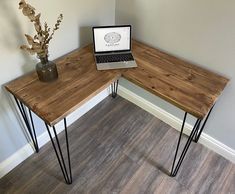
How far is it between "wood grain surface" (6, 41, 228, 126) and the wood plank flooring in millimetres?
655

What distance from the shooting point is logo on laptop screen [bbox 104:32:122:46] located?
1.52m

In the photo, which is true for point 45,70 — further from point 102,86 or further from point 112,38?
point 112,38

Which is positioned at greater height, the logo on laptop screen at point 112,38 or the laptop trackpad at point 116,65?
the logo on laptop screen at point 112,38

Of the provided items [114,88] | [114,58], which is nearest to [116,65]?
[114,58]

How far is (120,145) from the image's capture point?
1.80m

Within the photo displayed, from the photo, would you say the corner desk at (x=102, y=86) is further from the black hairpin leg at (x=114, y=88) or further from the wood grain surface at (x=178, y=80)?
the black hairpin leg at (x=114, y=88)

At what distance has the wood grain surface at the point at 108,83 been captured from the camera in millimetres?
1183

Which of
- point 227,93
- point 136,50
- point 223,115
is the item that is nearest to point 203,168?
point 223,115

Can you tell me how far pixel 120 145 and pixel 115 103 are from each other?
473mm

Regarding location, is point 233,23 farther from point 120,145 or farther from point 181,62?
point 120,145

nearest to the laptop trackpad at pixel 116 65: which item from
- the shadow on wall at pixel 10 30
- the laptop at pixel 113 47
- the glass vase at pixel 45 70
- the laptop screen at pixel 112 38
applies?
the laptop at pixel 113 47

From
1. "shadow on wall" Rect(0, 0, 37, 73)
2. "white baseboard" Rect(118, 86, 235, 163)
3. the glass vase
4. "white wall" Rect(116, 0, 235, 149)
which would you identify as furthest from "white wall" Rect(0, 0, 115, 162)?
"white baseboard" Rect(118, 86, 235, 163)

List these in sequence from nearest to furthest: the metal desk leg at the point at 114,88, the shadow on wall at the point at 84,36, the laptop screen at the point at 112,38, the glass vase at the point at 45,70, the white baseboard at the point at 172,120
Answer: the glass vase at the point at 45,70 → the laptop screen at the point at 112,38 → the shadow on wall at the point at 84,36 → the white baseboard at the point at 172,120 → the metal desk leg at the point at 114,88

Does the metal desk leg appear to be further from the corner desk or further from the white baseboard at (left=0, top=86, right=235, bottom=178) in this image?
the corner desk
